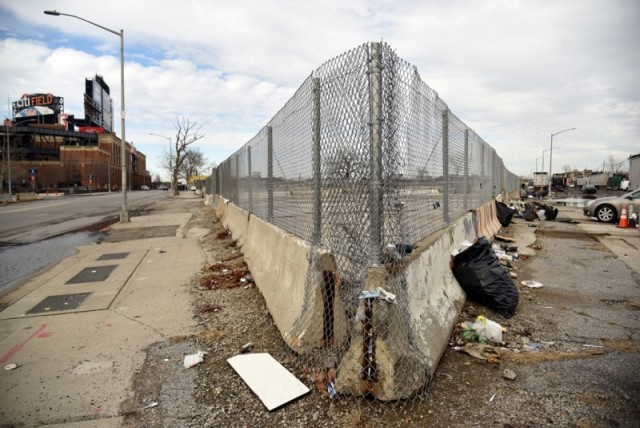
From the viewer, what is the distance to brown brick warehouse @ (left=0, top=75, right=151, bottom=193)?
257 feet

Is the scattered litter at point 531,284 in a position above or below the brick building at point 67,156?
below

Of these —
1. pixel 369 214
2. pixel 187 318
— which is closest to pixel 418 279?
pixel 369 214

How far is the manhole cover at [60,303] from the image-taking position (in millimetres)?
5160

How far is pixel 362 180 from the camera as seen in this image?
123 inches

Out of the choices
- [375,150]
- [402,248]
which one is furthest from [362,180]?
[402,248]

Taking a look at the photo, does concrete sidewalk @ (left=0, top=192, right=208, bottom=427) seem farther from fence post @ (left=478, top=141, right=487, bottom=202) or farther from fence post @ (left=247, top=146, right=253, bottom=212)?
fence post @ (left=478, top=141, right=487, bottom=202)

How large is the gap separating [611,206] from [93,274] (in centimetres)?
1701

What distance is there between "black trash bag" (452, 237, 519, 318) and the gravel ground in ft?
0.47

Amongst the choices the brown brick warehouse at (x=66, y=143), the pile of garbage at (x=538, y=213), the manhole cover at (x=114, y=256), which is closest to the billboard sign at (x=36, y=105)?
the brown brick warehouse at (x=66, y=143)

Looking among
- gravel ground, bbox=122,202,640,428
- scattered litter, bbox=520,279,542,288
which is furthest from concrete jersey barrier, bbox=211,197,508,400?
scattered litter, bbox=520,279,542,288

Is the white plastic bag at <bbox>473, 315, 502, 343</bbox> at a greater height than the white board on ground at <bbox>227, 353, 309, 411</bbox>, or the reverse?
the white plastic bag at <bbox>473, 315, 502, 343</bbox>

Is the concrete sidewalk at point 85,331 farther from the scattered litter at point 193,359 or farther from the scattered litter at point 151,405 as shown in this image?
the scattered litter at point 193,359

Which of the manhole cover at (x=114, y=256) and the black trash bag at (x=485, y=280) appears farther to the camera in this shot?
the manhole cover at (x=114, y=256)

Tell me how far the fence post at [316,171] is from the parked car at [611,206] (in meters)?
15.2
